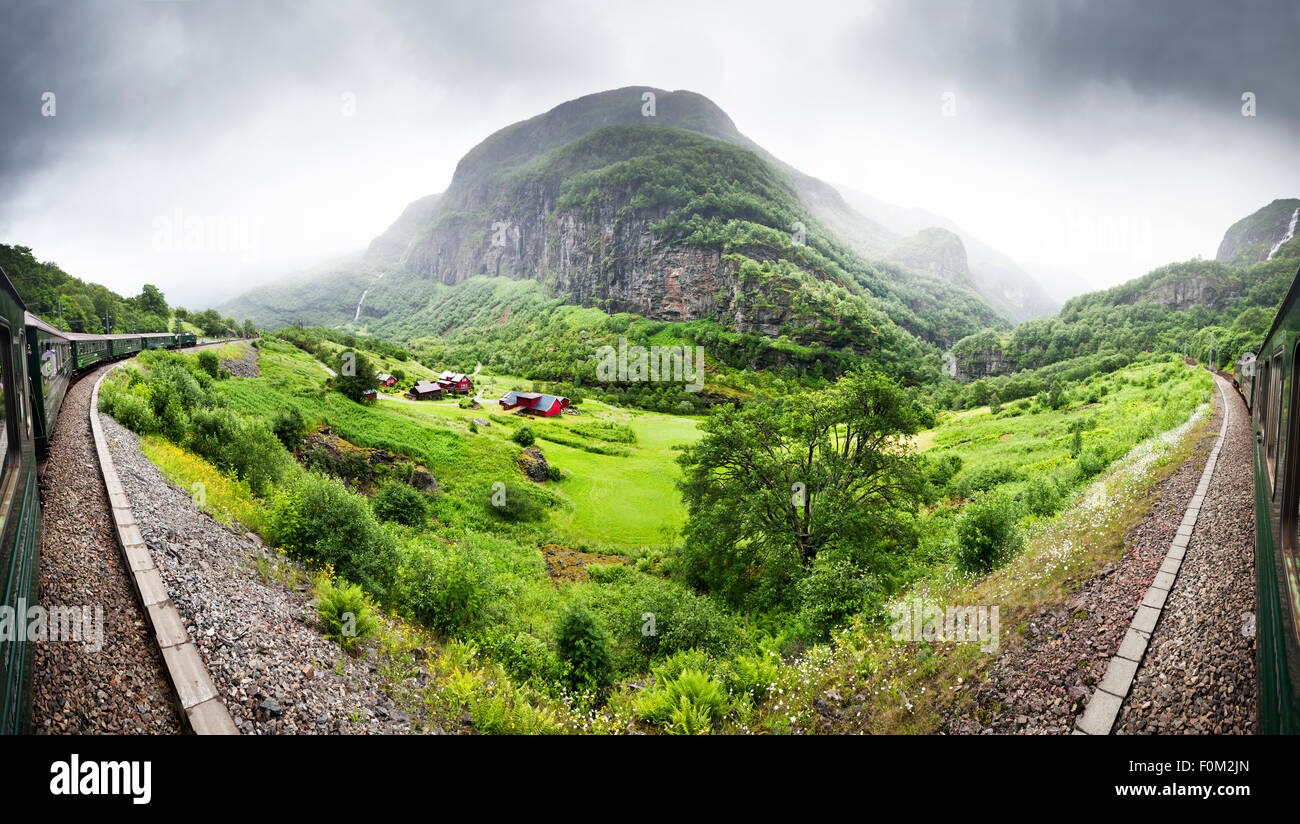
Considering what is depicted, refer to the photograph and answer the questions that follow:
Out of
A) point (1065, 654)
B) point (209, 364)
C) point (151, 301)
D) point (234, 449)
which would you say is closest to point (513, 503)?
point (234, 449)

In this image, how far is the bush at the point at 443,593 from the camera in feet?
39.3

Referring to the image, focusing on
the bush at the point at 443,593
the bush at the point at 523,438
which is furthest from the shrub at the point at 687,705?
the bush at the point at 523,438

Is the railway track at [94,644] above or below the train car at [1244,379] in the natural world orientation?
below

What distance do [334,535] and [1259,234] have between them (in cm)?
28717

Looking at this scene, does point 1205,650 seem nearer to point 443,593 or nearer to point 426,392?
point 443,593

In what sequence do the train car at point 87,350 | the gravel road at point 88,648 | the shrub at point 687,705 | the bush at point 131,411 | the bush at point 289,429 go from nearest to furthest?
the gravel road at point 88,648 < the shrub at point 687,705 < the bush at point 131,411 < the train car at point 87,350 < the bush at point 289,429

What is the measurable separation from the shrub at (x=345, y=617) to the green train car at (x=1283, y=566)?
1140 cm

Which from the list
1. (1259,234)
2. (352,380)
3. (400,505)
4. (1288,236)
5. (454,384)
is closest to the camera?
(400,505)

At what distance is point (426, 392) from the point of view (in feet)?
198

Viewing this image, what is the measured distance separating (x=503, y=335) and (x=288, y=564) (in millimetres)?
193234

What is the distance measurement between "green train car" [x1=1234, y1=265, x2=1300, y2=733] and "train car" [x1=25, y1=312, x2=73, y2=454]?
61.1 ft

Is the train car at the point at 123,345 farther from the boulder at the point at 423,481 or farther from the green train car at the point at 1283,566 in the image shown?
the green train car at the point at 1283,566

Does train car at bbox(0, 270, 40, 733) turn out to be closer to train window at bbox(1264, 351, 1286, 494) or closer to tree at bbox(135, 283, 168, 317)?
train window at bbox(1264, 351, 1286, 494)
